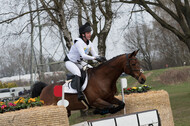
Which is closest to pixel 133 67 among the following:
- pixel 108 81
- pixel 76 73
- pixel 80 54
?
pixel 108 81

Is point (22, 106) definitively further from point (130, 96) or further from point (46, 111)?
point (130, 96)

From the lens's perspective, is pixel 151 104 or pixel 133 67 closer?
pixel 133 67

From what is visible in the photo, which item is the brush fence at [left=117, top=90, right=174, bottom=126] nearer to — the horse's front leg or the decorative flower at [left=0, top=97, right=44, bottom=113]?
the horse's front leg

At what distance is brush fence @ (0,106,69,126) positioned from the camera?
13.6 ft

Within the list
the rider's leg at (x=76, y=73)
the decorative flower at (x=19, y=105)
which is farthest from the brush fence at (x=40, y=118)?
the rider's leg at (x=76, y=73)

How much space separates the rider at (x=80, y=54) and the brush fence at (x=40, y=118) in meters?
1.18

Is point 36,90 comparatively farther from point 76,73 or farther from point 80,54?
point 80,54

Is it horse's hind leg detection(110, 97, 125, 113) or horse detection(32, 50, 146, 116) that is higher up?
horse detection(32, 50, 146, 116)

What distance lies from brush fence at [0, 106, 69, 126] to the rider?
3.88ft

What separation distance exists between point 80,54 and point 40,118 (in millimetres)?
1749

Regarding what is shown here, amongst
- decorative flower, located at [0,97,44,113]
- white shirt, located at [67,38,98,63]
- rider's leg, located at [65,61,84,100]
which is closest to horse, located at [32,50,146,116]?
rider's leg, located at [65,61,84,100]

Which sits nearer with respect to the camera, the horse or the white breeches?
the horse

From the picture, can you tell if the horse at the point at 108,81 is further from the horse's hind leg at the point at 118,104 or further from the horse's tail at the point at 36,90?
the horse's tail at the point at 36,90

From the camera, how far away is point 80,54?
17.6 feet
